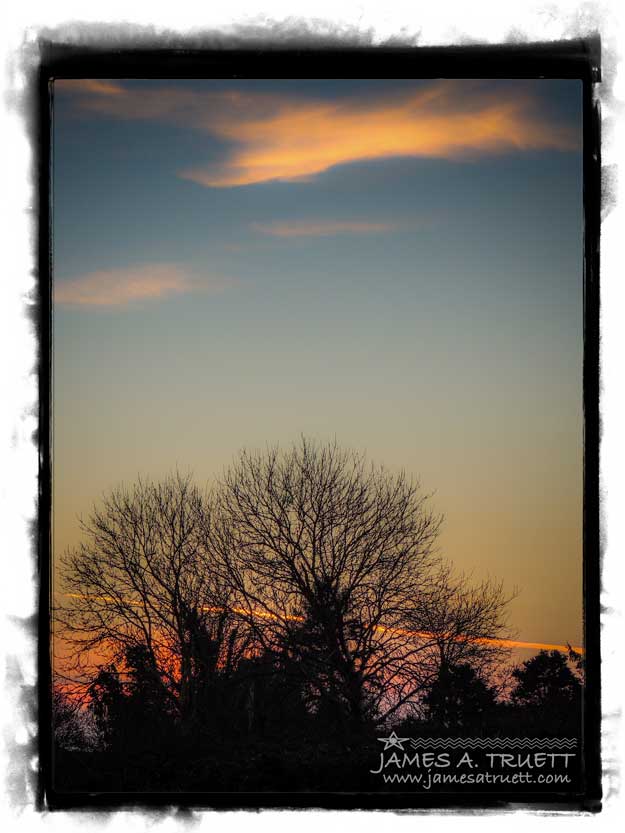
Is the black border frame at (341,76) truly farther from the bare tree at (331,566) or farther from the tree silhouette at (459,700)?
the bare tree at (331,566)

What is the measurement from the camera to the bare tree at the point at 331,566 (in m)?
2.65

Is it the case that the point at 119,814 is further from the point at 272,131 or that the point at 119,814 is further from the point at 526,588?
the point at 272,131

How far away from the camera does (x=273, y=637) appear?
2.73 m

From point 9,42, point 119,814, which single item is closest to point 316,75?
point 9,42

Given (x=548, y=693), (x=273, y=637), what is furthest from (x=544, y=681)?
(x=273, y=637)

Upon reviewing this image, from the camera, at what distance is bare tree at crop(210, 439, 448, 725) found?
8.71ft

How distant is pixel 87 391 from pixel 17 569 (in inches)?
22.4

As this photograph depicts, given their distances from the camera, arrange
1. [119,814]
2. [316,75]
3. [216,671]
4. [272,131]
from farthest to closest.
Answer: [216,671]
[272,131]
[316,75]
[119,814]

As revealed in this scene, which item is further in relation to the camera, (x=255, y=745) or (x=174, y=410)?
(x=174, y=410)

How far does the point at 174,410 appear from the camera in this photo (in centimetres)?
274

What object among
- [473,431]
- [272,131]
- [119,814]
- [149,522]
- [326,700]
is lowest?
[119,814]

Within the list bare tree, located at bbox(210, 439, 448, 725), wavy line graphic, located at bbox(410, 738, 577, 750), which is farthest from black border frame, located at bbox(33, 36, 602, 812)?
bare tree, located at bbox(210, 439, 448, 725)

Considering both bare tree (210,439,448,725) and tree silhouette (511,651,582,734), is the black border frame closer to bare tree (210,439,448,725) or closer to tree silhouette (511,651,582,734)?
tree silhouette (511,651,582,734)

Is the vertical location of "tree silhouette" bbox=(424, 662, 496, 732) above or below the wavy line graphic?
above
